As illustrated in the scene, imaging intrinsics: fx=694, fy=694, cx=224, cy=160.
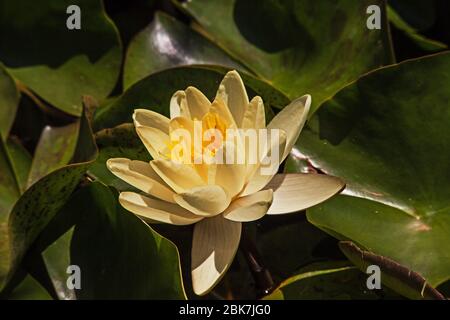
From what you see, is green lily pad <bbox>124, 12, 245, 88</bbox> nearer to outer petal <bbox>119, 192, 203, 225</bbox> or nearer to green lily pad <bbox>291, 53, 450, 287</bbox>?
green lily pad <bbox>291, 53, 450, 287</bbox>

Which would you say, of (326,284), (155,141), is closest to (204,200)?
(155,141)

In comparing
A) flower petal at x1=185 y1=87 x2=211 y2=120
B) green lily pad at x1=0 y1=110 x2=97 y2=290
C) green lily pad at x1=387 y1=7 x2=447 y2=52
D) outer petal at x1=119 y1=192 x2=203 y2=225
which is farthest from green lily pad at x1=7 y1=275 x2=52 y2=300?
green lily pad at x1=387 y1=7 x2=447 y2=52

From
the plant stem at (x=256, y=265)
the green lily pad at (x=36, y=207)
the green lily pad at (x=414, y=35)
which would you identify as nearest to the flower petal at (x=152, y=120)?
the green lily pad at (x=36, y=207)

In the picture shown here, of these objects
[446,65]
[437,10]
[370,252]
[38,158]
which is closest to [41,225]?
[38,158]

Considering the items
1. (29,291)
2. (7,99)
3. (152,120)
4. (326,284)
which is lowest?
(29,291)

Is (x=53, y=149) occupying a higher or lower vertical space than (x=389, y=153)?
lower

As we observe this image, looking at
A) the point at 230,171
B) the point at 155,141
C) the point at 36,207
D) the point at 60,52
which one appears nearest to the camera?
the point at 230,171

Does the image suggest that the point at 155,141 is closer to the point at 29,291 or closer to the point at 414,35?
the point at 29,291

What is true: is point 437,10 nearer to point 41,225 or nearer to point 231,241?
point 231,241
